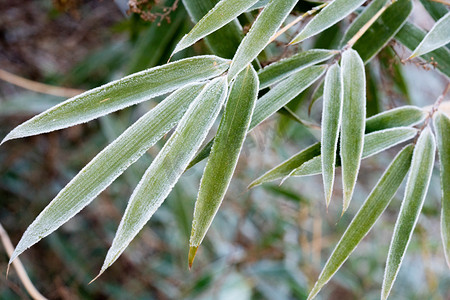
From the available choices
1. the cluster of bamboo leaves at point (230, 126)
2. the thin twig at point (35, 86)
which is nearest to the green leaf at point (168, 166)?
the cluster of bamboo leaves at point (230, 126)

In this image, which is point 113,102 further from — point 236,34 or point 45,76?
point 45,76

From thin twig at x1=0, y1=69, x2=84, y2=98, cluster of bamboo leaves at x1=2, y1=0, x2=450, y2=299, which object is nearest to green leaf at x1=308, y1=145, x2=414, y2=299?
cluster of bamboo leaves at x1=2, y1=0, x2=450, y2=299

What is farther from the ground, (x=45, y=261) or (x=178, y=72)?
(x=178, y=72)

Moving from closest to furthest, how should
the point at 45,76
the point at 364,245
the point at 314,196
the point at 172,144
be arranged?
1. the point at 172,144
2. the point at 45,76
3. the point at 314,196
4. the point at 364,245

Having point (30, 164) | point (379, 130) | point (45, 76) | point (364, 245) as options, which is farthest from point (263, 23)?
point (364, 245)

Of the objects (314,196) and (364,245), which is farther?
(364,245)

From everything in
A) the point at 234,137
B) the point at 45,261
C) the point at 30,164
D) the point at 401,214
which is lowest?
the point at 45,261
